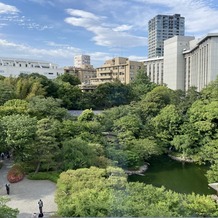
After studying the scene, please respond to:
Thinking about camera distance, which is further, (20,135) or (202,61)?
(202,61)

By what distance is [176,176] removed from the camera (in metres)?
5.61

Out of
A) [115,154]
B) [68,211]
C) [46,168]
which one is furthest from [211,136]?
[68,211]

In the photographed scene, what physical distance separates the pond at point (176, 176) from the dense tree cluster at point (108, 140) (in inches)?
10.2

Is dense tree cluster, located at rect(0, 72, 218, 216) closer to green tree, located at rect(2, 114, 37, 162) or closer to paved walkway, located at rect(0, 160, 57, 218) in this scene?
green tree, located at rect(2, 114, 37, 162)

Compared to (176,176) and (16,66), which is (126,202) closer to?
(176,176)

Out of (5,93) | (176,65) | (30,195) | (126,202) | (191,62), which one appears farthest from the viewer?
(176,65)

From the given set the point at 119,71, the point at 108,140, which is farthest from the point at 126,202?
the point at 119,71

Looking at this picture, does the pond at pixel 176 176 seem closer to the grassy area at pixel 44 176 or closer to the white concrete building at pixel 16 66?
the grassy area at pixel 44 176

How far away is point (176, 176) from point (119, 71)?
410 inches

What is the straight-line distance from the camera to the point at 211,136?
6762 mm

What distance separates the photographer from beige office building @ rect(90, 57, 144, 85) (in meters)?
14.7

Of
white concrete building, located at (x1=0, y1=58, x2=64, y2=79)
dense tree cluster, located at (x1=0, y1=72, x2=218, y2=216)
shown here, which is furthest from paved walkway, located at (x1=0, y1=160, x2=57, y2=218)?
white concrete building, located at (x1=0, y1=58, x2=64, y2=79)

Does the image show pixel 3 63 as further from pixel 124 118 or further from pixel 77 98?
pixel 124 118

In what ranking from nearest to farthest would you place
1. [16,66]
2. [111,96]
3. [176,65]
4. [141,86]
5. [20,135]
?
1. [20,135]
2. [111,96]
3. [141,86]
4. [176,65]
5. [16,66]
